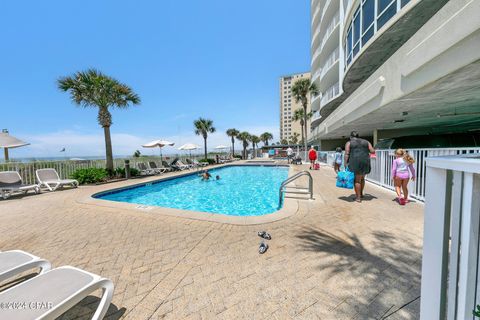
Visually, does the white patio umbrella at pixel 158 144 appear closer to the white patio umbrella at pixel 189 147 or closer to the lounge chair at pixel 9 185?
the white patio umbrella at pixel 189 147

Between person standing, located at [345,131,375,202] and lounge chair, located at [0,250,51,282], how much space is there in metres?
6.28

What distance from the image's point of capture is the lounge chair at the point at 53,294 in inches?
58.6

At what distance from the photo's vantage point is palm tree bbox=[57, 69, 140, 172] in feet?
35.9

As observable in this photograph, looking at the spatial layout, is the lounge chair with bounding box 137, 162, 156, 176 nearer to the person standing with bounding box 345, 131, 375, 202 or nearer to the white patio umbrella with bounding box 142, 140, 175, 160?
the white patio umbrella with bounding box 142, 140, 175, 160

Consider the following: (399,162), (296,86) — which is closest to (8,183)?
(399,162)

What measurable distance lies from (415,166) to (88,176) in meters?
14.0

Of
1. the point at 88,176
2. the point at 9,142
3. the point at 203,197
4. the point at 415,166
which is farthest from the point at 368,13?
the point at 9,142

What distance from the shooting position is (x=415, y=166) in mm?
5578

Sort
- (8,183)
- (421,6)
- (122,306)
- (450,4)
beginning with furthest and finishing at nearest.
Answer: (8,183) → (421,6) → (450,4) → (122,306)

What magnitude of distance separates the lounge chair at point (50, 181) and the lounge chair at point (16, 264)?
8.53 metres

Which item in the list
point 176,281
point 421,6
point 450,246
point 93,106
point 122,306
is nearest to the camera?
point 450,246

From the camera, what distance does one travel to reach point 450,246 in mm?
1174

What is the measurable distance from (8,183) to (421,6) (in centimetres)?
1724

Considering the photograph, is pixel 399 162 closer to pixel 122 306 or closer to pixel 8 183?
pixel 122 306
